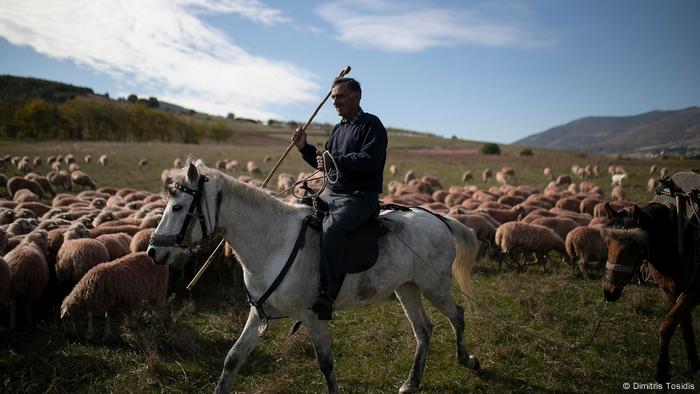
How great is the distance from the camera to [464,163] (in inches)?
1567

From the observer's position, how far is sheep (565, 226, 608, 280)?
879 centimetres

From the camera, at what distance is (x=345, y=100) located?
12.5 feet

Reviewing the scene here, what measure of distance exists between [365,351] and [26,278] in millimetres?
5515

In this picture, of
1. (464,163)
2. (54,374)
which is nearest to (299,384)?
(54,374)

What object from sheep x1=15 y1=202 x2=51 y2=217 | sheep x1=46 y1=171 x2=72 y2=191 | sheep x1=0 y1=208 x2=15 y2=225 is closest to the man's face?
sheep x1=0 y1=208 x2=15 y2=225

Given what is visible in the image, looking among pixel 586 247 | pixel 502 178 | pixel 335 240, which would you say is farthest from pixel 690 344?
pixel 502 178

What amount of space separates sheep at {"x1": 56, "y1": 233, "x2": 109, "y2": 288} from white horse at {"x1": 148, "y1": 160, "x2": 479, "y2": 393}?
15.3 feet

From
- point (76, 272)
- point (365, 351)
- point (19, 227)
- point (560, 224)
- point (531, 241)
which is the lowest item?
point (365, 351)

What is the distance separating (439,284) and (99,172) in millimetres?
32255

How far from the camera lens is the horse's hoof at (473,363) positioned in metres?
4.78

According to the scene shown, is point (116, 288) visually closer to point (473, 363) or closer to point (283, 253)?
point (283, 253)

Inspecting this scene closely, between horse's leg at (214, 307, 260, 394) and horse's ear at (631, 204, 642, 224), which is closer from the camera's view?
horse's leg at (214, 307, 260, 394)

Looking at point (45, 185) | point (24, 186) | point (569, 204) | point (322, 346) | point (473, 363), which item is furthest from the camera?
point (45, 185)

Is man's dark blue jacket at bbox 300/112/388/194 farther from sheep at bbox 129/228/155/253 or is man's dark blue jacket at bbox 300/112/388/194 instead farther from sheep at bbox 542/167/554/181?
sheep at bbox 542/167/554/181
